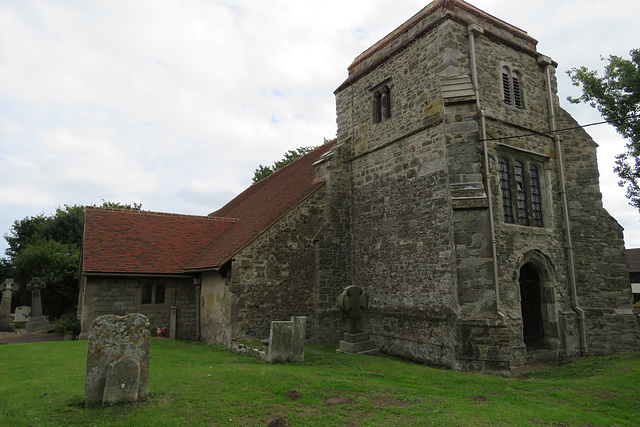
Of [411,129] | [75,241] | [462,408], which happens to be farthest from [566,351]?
[75,241]

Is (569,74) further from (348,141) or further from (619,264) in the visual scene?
(348,141)

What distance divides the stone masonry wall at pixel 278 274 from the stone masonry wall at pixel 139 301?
3.55m

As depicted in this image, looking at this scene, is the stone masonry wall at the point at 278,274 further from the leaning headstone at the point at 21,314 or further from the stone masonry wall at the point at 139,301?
the leaning headstone at the point at 21,314

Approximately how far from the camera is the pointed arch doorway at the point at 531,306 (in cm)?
1235

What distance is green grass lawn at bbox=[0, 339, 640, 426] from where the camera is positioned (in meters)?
5.91

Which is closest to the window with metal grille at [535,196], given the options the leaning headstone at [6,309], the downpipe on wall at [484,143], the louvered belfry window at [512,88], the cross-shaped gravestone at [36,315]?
the louvered belfry window at [512,88]

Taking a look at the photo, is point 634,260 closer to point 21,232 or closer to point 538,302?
point 538,302

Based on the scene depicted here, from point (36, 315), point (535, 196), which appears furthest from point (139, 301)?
point (535, 196)

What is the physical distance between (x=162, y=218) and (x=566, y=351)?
660 inches

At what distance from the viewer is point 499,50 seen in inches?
516

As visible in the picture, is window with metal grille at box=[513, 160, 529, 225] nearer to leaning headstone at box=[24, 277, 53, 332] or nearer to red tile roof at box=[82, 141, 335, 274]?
red tile roof at box=[82, 141, 335, 274]

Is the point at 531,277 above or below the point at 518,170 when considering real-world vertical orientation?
below

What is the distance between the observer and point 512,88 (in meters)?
13.2

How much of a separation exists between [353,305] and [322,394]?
5.45 meters
